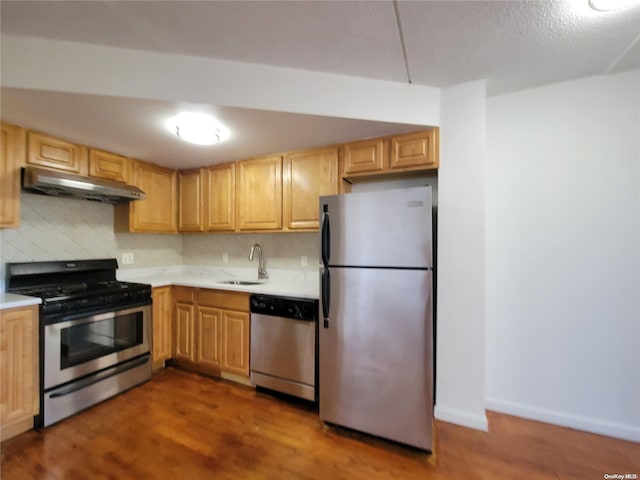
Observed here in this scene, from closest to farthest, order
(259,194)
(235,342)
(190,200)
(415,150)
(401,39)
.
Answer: (401,39)
(415,150)
(235,342)
(259,194)
(190,200)

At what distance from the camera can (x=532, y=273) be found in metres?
2.12

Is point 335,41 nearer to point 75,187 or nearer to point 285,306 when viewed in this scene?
point 285,306

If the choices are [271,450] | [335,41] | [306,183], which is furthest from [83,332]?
[335,41]

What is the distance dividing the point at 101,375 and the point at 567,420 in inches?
139

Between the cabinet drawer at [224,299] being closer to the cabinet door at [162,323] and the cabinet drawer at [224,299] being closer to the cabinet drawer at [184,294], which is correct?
the cabinet drawer at [184,294]

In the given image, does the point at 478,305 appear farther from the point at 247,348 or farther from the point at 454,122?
the point at 247,348

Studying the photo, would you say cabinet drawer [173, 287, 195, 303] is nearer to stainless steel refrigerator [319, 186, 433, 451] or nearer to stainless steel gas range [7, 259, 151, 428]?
stainless steel gas range [7, 259, 151, 428]

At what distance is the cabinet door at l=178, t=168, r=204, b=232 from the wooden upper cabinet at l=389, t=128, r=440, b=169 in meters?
2.15

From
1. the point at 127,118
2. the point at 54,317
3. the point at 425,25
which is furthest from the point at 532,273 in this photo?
the point at 54,317

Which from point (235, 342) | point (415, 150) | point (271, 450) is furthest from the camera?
point (235, 342)

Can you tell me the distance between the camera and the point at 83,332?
7.25ft

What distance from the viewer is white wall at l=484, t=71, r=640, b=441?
190cm

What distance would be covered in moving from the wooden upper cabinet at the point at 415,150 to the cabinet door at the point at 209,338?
2076 mm

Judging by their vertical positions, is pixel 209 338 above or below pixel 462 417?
above
